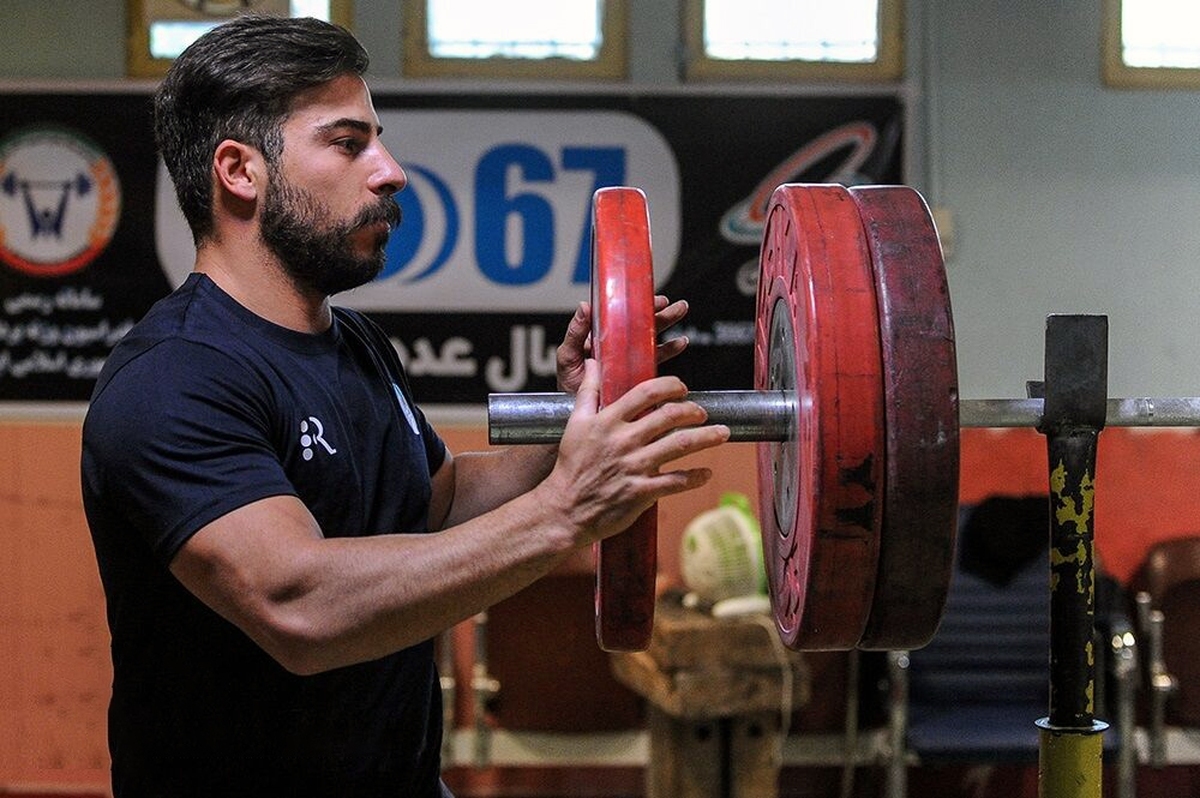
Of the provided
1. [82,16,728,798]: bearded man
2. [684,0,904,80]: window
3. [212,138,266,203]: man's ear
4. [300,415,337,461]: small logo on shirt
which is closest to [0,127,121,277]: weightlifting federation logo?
[684,0,904,80]: window

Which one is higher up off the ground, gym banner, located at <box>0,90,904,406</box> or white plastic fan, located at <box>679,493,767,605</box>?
gym banner, located at <box>0,90,904,406</box>

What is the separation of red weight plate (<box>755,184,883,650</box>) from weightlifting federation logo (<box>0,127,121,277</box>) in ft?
8.91

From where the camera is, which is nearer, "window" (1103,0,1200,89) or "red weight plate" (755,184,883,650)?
"red weight plate" (755,184,883,650)

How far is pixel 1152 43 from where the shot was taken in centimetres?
386

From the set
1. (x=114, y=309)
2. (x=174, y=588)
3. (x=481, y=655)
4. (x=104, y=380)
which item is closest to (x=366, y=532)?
(x=174, y=588)

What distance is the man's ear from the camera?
1.61 metres

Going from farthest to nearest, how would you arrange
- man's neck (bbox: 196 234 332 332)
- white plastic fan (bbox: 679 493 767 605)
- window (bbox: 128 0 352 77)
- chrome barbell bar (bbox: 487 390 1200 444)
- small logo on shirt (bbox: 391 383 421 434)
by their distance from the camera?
window (bbox: 128 0 352 77) < white plastic fan (bbox: 679 493 767 605) < small logo on shirt (bbox: 391 383 421 434) < man's neck (bbox: 196 234 332 332) < chrome barbell bar (bbox: 487 390 1200 444)

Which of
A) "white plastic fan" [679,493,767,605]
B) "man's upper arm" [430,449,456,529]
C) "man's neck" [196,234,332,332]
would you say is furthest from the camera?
"white plastic fan" [679,493,767,605]

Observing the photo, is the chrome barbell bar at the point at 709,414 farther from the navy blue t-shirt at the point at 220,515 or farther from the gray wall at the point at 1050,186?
the gray wall at the point at 1050,186

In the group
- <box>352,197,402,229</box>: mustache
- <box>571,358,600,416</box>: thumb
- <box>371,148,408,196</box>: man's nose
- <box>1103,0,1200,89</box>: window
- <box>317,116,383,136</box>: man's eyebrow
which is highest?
A: <box>1103,0,1200,89</box>: window

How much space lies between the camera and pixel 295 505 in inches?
54.9

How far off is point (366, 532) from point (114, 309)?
246 centimetres

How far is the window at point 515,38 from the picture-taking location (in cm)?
379

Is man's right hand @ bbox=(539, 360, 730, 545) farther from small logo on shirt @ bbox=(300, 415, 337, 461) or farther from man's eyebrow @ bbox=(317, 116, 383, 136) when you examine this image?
man's eyebrow @ bbox=(317, 116, 383, 136)
